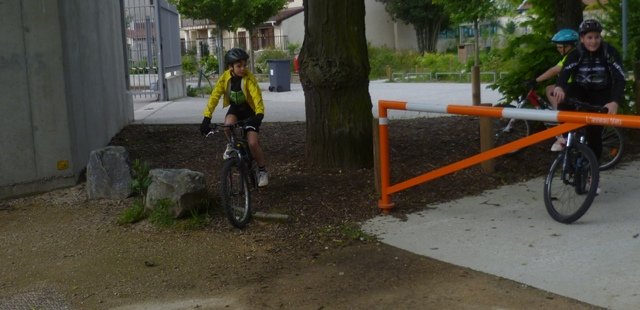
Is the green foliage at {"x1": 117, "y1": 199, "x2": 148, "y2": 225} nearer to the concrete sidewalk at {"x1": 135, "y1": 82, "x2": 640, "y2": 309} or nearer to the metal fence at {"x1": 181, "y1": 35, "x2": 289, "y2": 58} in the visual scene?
the concrete sidewalk at {"x1": 135, "y1": 82, "x2": 640, "y2": 309}

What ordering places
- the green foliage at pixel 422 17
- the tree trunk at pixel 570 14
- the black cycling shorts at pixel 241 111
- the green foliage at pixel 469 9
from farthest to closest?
the green foliage at pixel 422 17 < the green foliage at pixel 469 9 < the tree trunk at pixel 570 14 < the black cycling shorts at pixel 241 111

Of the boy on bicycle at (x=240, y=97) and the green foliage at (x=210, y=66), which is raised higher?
the green foliage at (x=210, y=66)

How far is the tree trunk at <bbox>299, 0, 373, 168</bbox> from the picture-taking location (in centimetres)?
793

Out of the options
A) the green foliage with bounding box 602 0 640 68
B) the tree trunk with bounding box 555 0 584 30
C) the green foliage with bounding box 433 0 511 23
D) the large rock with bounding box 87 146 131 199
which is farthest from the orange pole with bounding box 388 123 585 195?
the green foliage with bounding box 433 0 511 23

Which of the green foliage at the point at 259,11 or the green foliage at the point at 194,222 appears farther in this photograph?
the green foliage at the point at 259,11

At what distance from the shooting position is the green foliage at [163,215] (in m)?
6.77

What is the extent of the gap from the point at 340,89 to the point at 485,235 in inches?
98.7

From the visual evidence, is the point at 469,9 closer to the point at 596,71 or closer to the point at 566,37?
the point at 566,37

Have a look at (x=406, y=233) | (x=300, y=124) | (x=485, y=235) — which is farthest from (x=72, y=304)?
(x=300, y=124)

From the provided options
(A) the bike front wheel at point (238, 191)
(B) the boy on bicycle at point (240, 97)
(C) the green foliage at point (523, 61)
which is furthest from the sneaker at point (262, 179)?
(C) the green foliage at point (523, 61)

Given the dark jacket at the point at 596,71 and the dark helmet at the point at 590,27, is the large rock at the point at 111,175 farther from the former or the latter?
the dark helmet at the point at 590,27

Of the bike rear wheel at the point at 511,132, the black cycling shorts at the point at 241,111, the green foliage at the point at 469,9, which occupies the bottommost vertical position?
the bike rear wheel at the point at 511,132

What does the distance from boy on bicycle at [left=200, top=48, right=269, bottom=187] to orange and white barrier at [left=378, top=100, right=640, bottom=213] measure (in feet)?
3.70

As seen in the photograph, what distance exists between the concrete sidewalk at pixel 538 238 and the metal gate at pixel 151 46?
11.8m
